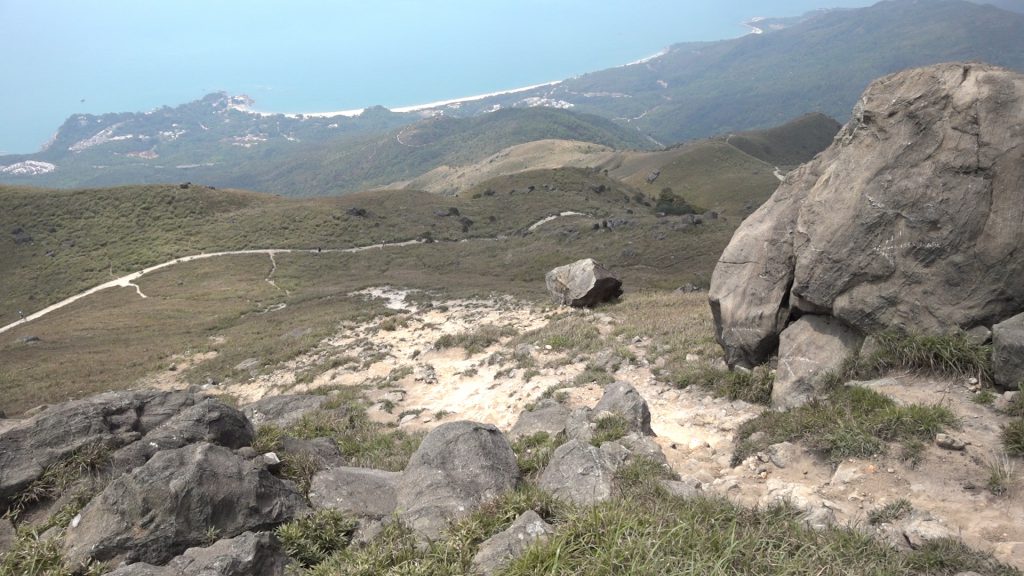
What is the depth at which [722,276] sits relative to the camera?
13.2 meters

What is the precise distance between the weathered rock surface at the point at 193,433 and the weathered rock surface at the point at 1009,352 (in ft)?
42.1

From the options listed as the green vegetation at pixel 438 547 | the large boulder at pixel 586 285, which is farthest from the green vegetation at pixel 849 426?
the large boulder at pixel 586 285

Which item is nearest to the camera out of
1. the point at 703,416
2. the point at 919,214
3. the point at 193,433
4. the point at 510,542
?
the point at 510,542

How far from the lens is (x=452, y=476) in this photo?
25.6 feet

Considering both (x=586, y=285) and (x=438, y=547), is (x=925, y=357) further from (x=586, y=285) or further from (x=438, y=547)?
(x=586, y=285)

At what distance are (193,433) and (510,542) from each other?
638cm

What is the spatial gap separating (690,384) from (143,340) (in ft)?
135

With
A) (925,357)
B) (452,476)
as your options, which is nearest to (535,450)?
(452,476)

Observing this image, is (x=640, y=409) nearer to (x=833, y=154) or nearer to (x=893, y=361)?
(x=893, y=361)


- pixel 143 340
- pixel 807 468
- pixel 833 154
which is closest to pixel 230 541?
pixel 807 468

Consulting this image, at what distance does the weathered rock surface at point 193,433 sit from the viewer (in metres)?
8.41

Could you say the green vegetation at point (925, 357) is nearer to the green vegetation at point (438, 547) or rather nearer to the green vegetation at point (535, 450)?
the green vegetation at point (535, 450)

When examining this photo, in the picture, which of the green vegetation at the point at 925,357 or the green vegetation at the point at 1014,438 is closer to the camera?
the green vegetation at the point at 1014,438

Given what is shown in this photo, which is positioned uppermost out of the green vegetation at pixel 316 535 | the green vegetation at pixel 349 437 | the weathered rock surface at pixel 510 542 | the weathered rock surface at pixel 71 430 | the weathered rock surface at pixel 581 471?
the weathered rock surface at pixel 71 430
